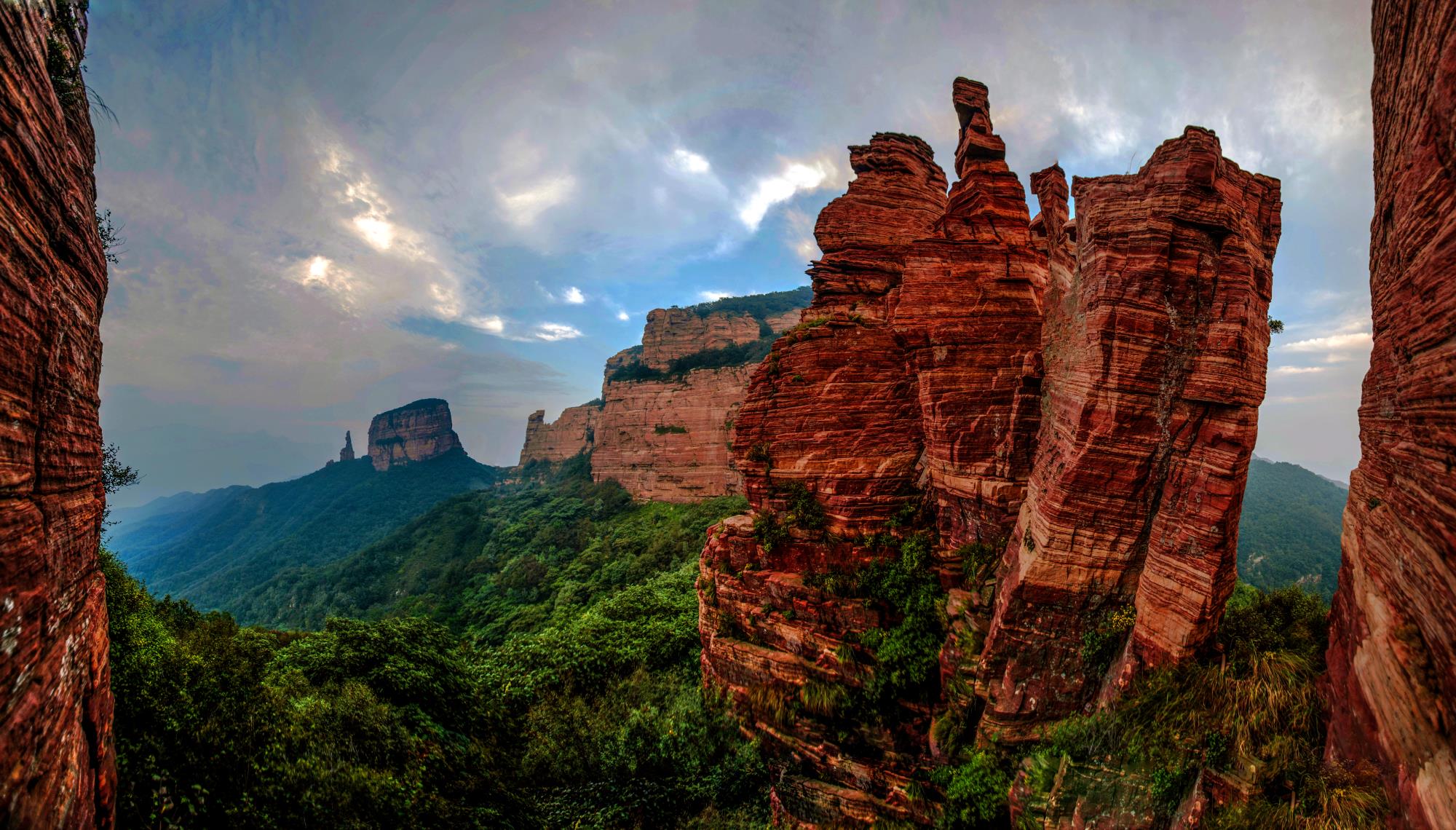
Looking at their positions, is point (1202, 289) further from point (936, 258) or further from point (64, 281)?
point (64, 281)

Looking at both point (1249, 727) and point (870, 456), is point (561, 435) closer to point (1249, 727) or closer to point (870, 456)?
point (870, 456)

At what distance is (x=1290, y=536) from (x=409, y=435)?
14348 centimetres

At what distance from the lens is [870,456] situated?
1470 centimetres

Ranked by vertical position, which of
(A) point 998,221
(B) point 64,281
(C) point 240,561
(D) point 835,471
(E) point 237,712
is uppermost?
(A) point 998,221

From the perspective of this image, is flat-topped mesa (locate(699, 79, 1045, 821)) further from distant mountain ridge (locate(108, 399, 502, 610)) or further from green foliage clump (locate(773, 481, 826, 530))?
distant mountain ridge (locate(108, 399, 502, 610))

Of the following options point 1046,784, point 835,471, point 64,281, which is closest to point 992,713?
point 1046,784

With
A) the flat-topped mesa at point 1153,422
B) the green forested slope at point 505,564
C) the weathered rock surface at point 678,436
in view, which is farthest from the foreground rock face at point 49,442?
the weathered rock surface at point 678,436

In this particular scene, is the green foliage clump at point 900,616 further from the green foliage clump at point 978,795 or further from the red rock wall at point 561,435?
the red rock wall at point 561,435

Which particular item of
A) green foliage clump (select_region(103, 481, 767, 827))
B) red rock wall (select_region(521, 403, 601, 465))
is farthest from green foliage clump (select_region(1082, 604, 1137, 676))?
red rock wall (select_region(521, 403, 601, 465))

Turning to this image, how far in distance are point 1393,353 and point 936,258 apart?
9210mm

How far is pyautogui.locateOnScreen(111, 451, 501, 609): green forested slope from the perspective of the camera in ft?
231

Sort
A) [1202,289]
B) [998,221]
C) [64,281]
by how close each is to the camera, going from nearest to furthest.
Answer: [64,281] < [1202,289] < [998,221]

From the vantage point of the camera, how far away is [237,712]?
8.67 metres

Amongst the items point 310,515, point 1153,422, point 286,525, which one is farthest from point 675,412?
point 286,525
